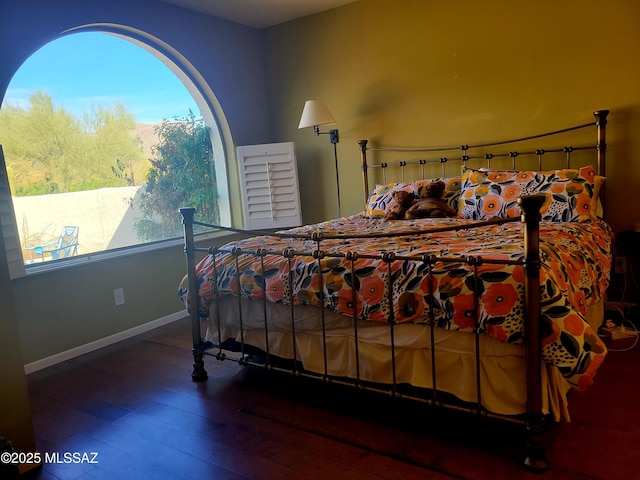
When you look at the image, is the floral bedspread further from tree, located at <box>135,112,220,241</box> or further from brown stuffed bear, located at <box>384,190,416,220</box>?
tree, located at <box>135,112,220,241</box>

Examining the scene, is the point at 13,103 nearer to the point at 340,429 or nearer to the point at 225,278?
the point at 225,278

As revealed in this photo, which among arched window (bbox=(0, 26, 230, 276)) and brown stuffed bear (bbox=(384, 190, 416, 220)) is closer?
arched window (bbox=(0, 26, 230, 276))

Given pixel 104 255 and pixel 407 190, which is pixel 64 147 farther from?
pixel 407 190

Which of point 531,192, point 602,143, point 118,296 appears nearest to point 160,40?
point 118,296

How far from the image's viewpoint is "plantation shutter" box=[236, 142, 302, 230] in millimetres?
4184

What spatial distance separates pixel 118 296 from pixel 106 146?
1.07 meters

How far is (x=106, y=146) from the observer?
345cm

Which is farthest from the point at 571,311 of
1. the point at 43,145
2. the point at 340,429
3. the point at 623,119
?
the point at 43,145

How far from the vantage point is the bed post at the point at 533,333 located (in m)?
1.55

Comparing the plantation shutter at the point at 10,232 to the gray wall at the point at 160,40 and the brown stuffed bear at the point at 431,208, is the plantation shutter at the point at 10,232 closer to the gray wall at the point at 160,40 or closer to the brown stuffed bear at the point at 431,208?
→ the gray wall at the point at 160,40

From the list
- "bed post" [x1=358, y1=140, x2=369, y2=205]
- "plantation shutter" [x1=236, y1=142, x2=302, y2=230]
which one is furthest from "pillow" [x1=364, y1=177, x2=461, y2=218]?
"plantation shutter" [x1=236, y1=142, x2=302, y2=230]

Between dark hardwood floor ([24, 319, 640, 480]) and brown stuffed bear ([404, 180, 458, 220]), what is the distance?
1.25 metres

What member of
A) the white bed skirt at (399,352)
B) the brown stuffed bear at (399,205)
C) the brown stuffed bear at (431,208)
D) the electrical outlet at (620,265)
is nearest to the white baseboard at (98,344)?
the white bed skirt at (399,352)

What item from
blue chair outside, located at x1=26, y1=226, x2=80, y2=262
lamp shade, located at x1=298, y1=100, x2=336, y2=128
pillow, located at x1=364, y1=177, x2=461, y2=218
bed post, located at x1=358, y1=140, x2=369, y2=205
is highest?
lamp shade, located at x1=298, y1=100, x2=336, y2=128
